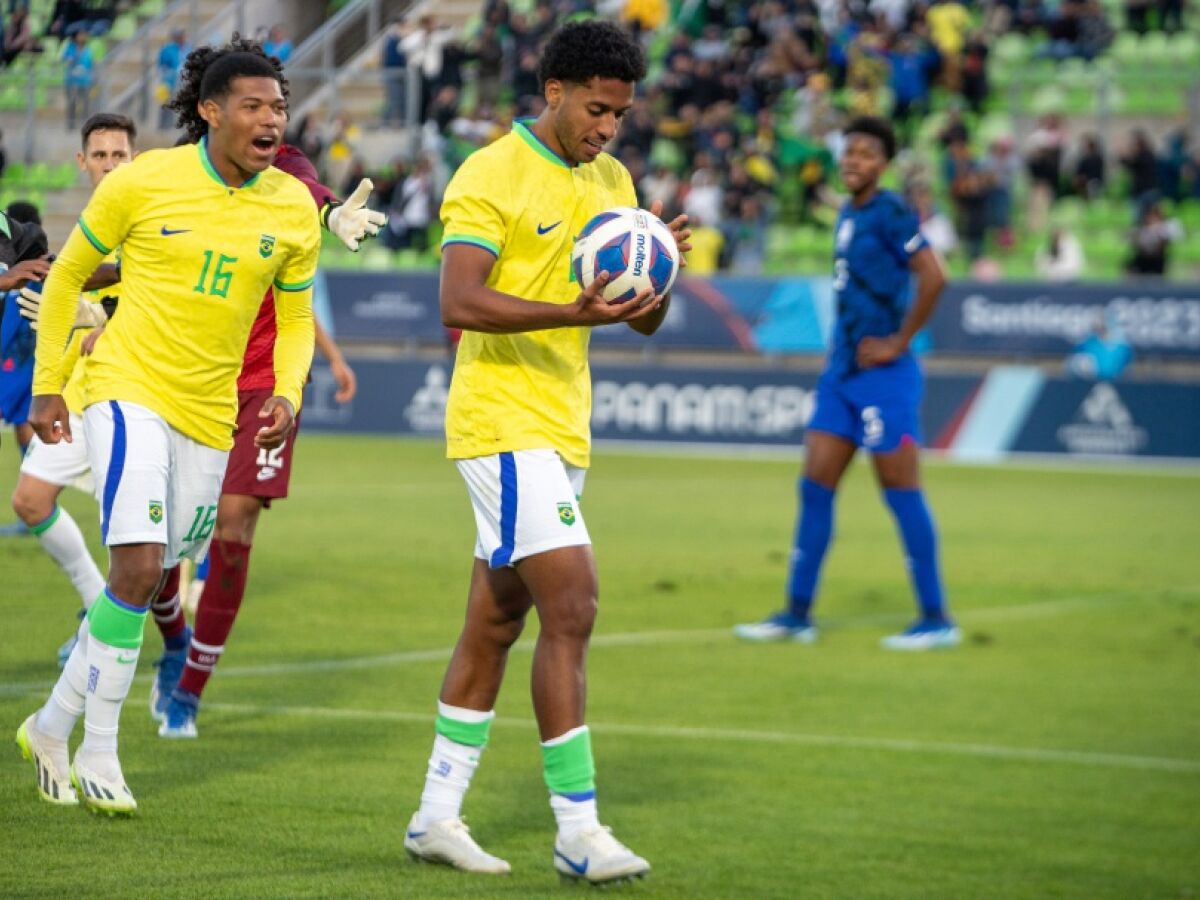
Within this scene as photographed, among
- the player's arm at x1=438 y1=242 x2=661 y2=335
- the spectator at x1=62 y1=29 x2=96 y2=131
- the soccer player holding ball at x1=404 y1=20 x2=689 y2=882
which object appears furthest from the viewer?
the spectator at x1=62 y1=29 x2=96 y2=131

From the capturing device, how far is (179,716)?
304 inches

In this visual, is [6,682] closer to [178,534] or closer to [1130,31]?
[178,534]

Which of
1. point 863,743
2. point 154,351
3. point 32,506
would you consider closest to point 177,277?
point 154,351

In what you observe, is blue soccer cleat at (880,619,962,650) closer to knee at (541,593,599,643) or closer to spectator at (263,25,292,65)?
spectator at (263,25,292,65)

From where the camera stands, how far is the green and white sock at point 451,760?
6133 mm

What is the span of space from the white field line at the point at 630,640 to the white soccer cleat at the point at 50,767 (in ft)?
5.51

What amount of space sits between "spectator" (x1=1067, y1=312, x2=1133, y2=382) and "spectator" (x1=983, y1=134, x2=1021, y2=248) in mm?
2982

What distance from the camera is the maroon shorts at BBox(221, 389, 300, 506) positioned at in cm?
778

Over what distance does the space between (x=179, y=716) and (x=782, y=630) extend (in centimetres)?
480

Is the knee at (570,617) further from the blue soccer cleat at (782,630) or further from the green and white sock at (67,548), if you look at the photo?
the blue soccer cleat at (782,630)

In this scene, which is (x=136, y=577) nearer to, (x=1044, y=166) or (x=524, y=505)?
(x=524, y=505)

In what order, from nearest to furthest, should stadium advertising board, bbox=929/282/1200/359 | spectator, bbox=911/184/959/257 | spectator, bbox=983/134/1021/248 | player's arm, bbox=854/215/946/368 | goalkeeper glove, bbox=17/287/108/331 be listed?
goalkeeper glove, bbox=17/287/108/331 < player's arm, bbox=854/215/946/368 < stadium advertising board, bbox=929/282/1200/359 < spectator, bbox=911/184/959/257 < spectator, bbox=983/134/1021/248

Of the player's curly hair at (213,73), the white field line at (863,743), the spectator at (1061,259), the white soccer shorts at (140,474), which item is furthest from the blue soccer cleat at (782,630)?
the spectator at (1061,259)

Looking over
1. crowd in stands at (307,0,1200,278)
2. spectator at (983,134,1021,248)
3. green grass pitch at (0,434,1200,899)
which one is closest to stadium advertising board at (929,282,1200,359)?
crowd in stands at (307,0,1200,278)
